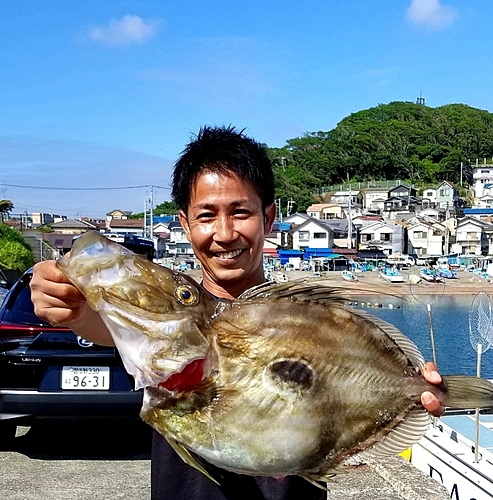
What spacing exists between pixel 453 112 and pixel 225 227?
475 feet

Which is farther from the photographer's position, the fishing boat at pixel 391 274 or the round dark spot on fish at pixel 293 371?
the fishing boat at pixel 391 274

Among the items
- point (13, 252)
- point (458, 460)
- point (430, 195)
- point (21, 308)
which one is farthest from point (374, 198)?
point (21, 308)

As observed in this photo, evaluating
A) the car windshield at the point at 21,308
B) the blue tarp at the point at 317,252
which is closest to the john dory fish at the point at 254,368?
the car windshield at the point at 21,308

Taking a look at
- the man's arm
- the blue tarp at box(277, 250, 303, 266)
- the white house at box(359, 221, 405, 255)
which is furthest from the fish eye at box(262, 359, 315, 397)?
the white house at box(359, 221, 405, 255)

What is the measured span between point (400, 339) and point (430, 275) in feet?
190

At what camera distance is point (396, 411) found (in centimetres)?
170

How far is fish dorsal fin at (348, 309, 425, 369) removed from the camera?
5.58 feet

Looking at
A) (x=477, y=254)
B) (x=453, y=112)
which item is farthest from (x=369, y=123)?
(x=477, y=254)

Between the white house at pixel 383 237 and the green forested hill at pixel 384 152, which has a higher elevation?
the green forested hill at pixel 384 152

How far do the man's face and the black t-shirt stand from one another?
63 centimetres

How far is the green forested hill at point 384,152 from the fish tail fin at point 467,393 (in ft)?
324

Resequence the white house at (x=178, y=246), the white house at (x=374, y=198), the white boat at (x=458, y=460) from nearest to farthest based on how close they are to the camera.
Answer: the white boat at (x=458, y=460)
the white house at (x=178, y=246)
the white house at (x=374, y=198)

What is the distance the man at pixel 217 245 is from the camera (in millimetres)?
1893

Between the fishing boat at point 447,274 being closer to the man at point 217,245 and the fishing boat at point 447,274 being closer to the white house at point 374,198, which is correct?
the white house at point 374,198
